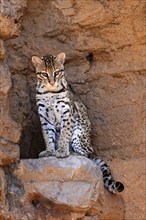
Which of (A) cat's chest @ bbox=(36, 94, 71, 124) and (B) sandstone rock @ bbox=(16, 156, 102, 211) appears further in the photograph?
(A) cat's chest @ bbox=(36, 94, 71, 124)

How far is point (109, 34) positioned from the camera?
7.06 meters

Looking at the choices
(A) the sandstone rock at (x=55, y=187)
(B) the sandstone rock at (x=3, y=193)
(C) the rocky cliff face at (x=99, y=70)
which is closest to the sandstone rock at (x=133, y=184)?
(C) the rocky cliff face at (x=99, y=70)

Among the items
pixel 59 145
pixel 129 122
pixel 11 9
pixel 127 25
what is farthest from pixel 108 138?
pixel 11 9

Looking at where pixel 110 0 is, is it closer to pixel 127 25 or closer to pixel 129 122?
pixel 127 25

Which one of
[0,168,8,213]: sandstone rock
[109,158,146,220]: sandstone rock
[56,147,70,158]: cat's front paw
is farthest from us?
[109,158,146,220]: sandstone rock

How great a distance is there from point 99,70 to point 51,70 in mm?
636

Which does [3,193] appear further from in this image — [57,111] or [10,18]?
[10,18]

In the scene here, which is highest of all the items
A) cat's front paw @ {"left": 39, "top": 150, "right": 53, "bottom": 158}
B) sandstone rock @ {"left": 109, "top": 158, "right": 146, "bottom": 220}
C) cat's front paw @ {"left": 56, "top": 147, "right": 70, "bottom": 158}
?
cat's front paw @ {"left": 56, "top": 147, "right": 70, "bottom": 158}

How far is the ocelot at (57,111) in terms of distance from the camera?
669cm

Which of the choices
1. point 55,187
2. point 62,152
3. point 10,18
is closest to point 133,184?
point 62,152

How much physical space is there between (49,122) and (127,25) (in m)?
1.27

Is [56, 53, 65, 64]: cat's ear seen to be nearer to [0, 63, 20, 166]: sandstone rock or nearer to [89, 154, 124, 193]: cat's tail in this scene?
[0, 63, 20, 166]: sandstone rock

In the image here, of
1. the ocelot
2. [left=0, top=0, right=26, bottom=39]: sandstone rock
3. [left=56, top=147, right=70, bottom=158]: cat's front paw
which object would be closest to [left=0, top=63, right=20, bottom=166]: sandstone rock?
[left=0, top=0, right=26, bottom=39]: sandstone rock

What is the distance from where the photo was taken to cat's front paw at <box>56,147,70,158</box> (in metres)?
6.36
